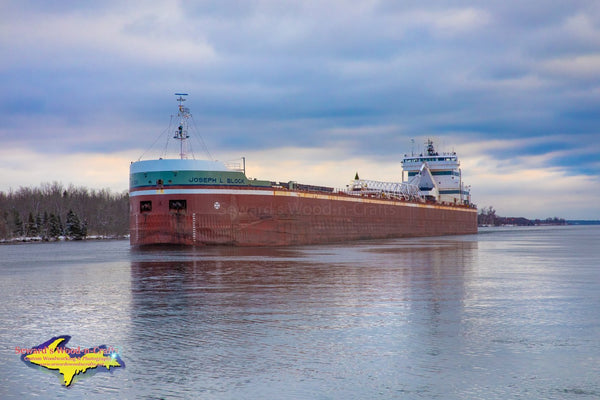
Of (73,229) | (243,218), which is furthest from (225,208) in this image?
(73,229)

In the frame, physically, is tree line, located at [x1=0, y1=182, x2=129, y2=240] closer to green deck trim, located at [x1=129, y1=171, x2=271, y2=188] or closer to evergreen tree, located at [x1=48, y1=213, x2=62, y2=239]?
evergreen tree, located at [x1=48, y1=213, x2=62, y2=239]

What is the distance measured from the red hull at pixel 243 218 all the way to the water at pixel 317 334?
21210mm

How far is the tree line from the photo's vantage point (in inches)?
4016

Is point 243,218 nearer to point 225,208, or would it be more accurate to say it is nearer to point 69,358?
point 225,208

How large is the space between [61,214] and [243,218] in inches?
3262

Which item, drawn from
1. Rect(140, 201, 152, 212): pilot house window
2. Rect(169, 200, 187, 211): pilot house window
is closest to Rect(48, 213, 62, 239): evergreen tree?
Rect(140, 201, 152, 212): pilot house window

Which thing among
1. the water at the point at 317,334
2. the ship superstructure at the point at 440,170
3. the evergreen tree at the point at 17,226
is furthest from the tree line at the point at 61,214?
the water at the point at 317,334

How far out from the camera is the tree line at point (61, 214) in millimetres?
102000

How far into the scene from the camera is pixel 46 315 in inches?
553

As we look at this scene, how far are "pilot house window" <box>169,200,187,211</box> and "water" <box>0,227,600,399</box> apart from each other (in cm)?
2111

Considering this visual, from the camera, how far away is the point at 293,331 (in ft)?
38.6

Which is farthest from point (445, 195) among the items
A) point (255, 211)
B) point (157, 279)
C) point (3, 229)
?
point (157, 279)

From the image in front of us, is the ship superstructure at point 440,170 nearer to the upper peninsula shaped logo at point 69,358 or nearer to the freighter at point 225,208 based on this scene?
the freighter at point 225,208

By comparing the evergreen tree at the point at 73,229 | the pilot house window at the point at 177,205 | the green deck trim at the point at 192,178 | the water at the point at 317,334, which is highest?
the green deck trim at the point at 192,178
